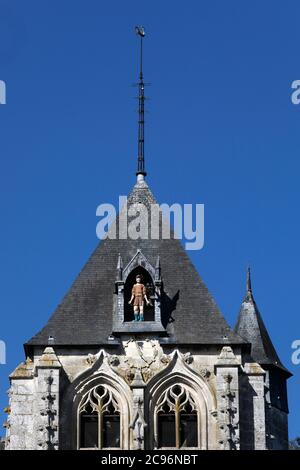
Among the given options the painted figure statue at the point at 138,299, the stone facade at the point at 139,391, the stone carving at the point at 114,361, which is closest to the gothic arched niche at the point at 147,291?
the painted figure statue at the point at 138,299

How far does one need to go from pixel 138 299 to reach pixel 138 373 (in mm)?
2371

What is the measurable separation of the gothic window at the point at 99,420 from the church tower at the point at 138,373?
0.03 meters

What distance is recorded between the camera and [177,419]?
61469mm

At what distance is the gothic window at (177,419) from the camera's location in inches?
2413

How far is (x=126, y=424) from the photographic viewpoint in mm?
61375

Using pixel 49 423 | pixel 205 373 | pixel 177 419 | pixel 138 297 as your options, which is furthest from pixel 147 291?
pixel 49 423

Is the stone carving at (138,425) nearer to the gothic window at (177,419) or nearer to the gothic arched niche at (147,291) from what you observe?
the gothic window at (177,419)

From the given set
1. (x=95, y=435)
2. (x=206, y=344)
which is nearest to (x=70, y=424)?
(x=95, y=435)

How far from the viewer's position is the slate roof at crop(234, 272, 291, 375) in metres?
69.1

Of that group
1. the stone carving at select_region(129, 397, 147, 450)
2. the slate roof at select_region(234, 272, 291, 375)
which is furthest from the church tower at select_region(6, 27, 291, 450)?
the slate roof at select_region(234, 272, 291, 375)

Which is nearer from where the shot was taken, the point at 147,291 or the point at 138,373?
the point at 138,373

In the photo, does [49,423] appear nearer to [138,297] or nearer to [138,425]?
[138,425]

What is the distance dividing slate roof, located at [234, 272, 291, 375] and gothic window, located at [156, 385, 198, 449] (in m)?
7.33

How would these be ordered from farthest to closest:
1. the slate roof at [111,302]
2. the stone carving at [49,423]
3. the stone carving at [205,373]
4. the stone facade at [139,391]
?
1. the slate roof at [111,302]
2. the stone carving at [205,373]
3. the stone facade at [139,391]
4. the stone carving at [49,423]
